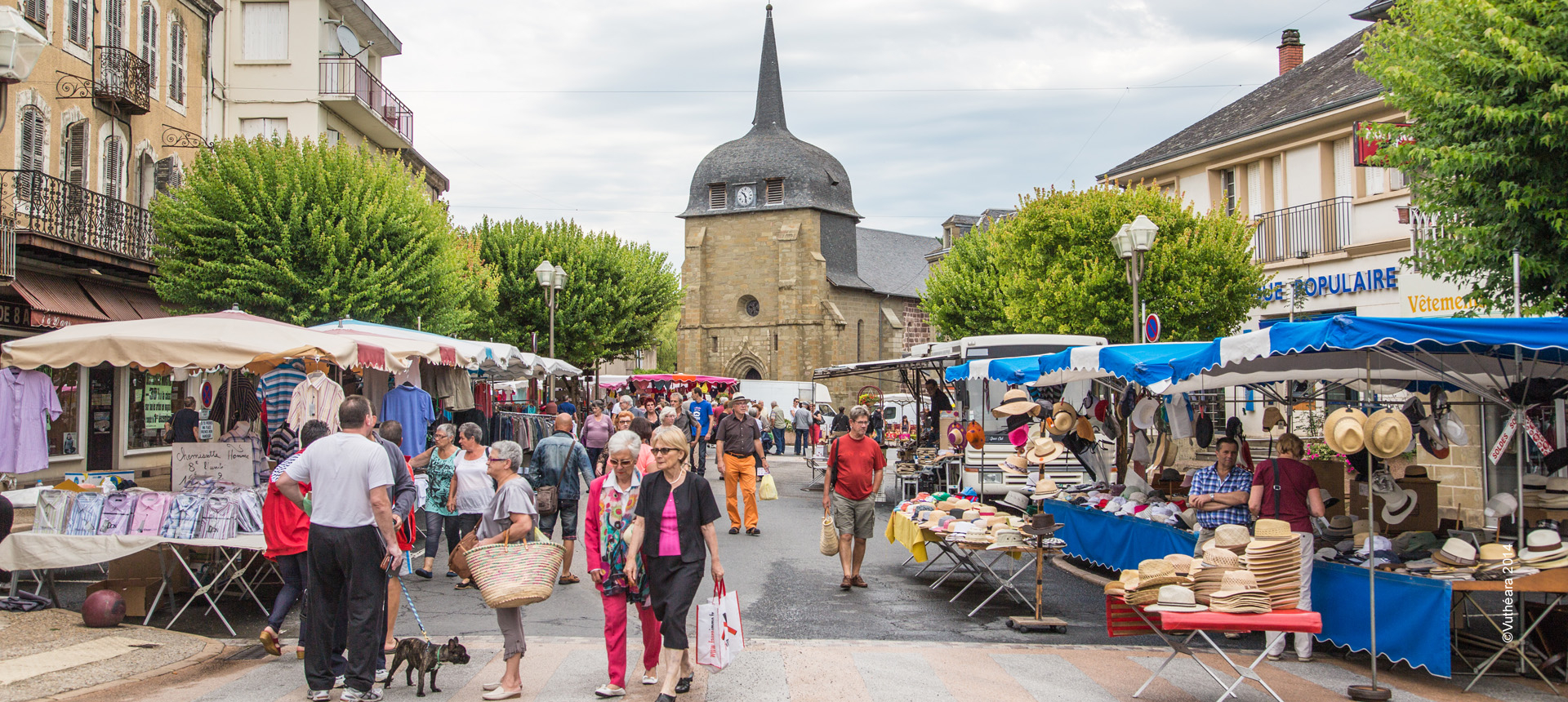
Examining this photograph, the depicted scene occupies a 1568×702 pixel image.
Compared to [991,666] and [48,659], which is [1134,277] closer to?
[991,666]

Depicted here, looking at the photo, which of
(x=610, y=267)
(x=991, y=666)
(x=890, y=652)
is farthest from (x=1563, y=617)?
(x=610, y=267)

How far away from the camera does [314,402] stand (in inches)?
397

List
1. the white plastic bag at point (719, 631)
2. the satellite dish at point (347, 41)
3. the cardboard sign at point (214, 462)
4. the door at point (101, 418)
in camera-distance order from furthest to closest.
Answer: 1. the satellite dish at point (347, 41)
2. the door at point (101, 418)
3. the cardboard sign at point (214, 462)
4. the white plastic bag at point (719, 631)

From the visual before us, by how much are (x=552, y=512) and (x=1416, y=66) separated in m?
10.1

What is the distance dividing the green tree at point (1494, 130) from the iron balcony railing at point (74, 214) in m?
17.1

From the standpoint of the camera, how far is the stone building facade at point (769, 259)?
179 feet

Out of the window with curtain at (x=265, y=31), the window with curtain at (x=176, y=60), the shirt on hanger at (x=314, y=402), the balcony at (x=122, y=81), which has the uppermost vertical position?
the window with curtain at (x=265, y=31)

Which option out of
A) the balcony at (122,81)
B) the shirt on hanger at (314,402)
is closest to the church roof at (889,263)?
the balcony at (122,81)

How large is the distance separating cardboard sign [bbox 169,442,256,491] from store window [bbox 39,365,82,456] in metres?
9.17

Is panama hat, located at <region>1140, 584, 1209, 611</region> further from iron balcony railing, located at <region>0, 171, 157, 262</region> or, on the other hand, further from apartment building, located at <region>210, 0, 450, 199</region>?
apartment building, located at <region>210, 0, 450, 199</region>

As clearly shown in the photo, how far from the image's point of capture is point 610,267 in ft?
123

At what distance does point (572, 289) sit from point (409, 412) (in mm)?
24205

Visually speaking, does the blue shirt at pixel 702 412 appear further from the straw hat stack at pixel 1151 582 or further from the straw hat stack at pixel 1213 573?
the straw hat stack at pixel 1213 573

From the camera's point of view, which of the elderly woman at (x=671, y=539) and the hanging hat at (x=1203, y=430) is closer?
the elderly woman at (x=671, y=539)
